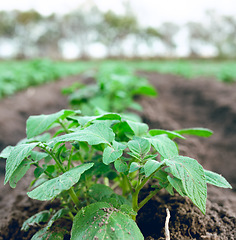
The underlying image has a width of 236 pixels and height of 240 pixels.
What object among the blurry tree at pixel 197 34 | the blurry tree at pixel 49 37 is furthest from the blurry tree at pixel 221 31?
the blurry tree at pixel 49 37

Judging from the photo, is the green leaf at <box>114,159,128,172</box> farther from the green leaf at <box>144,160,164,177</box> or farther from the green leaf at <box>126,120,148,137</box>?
the green leaf at <box>126,120,148,137</box>

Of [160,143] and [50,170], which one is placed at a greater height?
[160,143]

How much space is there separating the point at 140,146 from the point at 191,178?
0.25m

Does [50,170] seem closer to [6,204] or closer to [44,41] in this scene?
[6,204]

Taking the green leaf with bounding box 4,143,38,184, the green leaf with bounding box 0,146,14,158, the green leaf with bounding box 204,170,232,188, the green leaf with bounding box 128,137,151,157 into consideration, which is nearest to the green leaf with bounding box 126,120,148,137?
the green leaf with bounding box 128,137,151,157

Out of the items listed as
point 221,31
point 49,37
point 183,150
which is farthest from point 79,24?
point 183,150

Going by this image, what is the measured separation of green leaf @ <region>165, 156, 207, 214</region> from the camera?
882mm

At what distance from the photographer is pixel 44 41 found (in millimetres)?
44594

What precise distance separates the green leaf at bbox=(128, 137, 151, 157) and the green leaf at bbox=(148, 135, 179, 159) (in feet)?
0.08

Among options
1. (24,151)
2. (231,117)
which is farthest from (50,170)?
(231,117)

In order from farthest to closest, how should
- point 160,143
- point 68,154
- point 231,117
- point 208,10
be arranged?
point 208,10, point 231,117, point 68,154, point 160,143

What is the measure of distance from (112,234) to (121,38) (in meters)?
44.2

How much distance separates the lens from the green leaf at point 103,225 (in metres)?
0.89

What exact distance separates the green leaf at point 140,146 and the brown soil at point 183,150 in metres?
0.40
